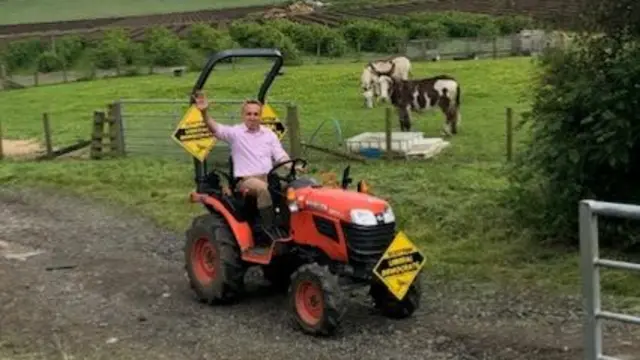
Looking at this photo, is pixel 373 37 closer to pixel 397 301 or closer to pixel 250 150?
pixel 250 150

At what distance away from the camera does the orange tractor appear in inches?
312

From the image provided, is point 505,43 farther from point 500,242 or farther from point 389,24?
point 500,242

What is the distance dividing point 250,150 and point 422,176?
6.78 m

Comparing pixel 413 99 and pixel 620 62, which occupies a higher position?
pixel 620 62

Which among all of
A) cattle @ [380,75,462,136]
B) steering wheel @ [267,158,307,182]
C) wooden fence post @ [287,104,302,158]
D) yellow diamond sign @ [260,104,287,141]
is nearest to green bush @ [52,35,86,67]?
cattle @ [380,75,462,136]

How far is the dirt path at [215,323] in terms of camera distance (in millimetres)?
7586

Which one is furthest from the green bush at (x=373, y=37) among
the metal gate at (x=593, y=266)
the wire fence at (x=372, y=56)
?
the metal gate at (x=593, y=266)

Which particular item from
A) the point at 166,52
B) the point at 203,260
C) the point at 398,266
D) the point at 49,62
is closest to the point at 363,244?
the point at 398,266

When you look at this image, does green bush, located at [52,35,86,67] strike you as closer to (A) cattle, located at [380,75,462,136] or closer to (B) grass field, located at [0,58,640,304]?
(B) grass field, located at [0,58,640,304]

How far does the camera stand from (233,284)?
29.0 feet

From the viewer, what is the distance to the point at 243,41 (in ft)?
167

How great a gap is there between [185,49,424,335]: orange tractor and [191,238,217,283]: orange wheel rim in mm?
12

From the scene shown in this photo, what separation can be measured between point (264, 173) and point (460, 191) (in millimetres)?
5296

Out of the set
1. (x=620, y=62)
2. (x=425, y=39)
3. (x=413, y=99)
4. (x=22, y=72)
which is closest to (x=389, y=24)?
(x=425, y=39)
